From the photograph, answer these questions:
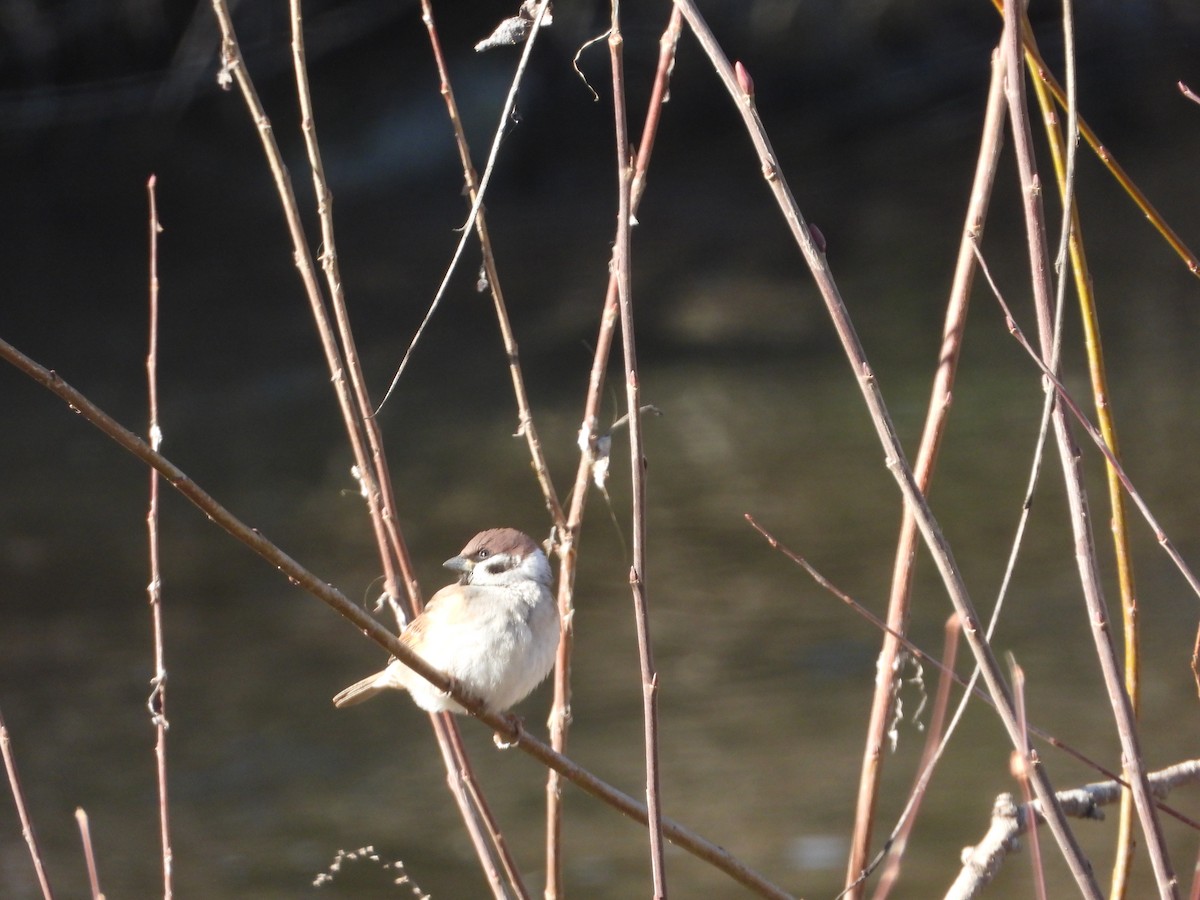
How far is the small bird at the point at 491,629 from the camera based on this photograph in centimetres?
233

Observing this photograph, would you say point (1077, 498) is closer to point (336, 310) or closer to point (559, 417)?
point (336, 310)

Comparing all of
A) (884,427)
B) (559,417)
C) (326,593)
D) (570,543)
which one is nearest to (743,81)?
(884,427)

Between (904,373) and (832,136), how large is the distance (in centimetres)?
519

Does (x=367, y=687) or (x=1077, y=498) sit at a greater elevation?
(x=367, y=687)

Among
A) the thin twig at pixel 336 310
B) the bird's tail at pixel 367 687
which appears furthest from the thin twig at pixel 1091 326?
the bird's tail at pixel 367 687

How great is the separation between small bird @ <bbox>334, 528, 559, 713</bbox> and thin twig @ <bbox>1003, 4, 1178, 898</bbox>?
4.00ft

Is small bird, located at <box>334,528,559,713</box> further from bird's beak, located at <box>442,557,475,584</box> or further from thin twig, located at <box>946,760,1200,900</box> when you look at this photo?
thin twig, located at <box>946,760,1200,900</box>

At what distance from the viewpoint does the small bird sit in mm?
2326

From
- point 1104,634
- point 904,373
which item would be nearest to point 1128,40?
point 904,373

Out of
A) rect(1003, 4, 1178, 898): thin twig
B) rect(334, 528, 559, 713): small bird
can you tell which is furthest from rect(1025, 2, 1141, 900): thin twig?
rect(334, 528, 559, 713): small bird

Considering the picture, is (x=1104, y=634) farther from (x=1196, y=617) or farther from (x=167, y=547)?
(x=167, y=547)

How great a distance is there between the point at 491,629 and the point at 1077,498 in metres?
1.29

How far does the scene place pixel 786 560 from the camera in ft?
19.5

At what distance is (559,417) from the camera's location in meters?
7.25
